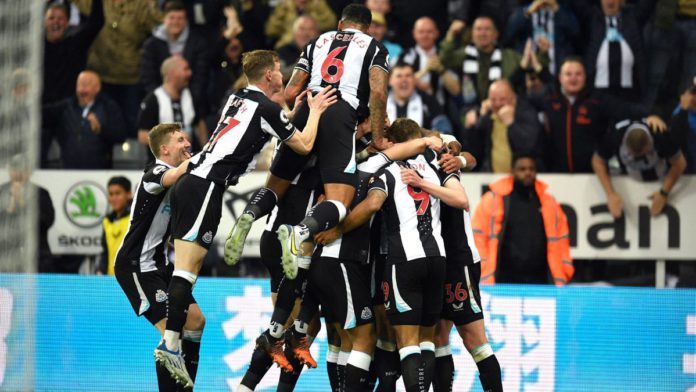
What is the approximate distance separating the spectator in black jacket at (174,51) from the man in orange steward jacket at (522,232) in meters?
4.44

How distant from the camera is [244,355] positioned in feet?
41.0

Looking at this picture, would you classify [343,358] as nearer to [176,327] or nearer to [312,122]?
[176,327]

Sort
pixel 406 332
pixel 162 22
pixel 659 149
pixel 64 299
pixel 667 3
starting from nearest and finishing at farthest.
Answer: pixel 406 332
pixel 64 299
pixel 659 149
pixel 667 3
pixel 162 22

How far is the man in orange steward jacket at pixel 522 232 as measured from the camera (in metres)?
13.6

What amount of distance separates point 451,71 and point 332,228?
19.3 feet

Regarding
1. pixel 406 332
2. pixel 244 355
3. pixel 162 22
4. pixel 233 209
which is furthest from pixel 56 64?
pixel 406 332

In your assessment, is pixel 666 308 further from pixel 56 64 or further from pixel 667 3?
pixel 56 64

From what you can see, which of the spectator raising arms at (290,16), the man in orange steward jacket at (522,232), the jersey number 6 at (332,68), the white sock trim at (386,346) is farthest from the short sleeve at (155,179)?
the spectator raising arms at (290,16)

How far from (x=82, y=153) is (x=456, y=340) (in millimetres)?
5863

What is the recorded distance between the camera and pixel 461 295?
10.4m

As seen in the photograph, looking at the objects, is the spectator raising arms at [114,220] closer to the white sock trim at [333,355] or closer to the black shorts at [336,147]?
the white sock trim at [333,355]

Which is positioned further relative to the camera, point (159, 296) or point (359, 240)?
point (159, 296)

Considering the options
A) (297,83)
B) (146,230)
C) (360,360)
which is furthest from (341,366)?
(297,83)

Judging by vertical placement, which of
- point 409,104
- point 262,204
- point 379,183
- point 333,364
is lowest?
point 333,364
